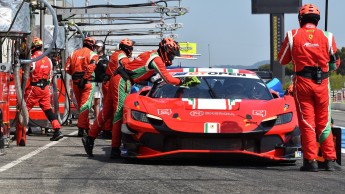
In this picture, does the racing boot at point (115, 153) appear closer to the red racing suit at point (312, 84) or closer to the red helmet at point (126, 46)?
the red helmet at point (126, 46)

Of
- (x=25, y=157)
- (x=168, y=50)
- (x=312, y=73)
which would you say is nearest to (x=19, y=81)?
(x=25, y=157)

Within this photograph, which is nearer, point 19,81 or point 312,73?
point 312,73

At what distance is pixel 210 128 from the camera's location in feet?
29.0

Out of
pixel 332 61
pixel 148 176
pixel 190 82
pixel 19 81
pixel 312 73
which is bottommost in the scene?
pixel 148 176

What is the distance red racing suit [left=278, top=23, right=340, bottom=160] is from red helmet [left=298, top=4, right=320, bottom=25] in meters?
0.06

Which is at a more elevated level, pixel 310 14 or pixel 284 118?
pixel 310 14

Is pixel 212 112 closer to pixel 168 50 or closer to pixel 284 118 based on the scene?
pixel 284 118

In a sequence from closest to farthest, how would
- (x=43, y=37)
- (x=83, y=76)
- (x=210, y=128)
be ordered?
(x=210, y=128) → (x=83, y=76) → (x=43, y=37)

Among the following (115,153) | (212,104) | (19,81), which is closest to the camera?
(212,104)

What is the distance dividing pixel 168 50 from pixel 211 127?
150 cm

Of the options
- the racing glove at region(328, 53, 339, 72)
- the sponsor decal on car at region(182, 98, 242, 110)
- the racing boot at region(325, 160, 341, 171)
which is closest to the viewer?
the racing boot at region(325, 160, 341, 171)

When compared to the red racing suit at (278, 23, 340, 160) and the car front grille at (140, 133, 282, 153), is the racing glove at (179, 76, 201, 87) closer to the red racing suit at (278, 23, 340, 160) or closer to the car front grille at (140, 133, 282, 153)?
the car front grille at (140, 133, 282, 153)

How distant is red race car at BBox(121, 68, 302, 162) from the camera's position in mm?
8812

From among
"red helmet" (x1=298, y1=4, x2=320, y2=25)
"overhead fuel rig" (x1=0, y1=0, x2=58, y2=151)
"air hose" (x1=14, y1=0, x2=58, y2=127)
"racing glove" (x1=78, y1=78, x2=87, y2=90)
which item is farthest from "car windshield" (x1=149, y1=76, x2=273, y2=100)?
"racing glove" (x1=78, y1=78, x2=87, y2=90)
